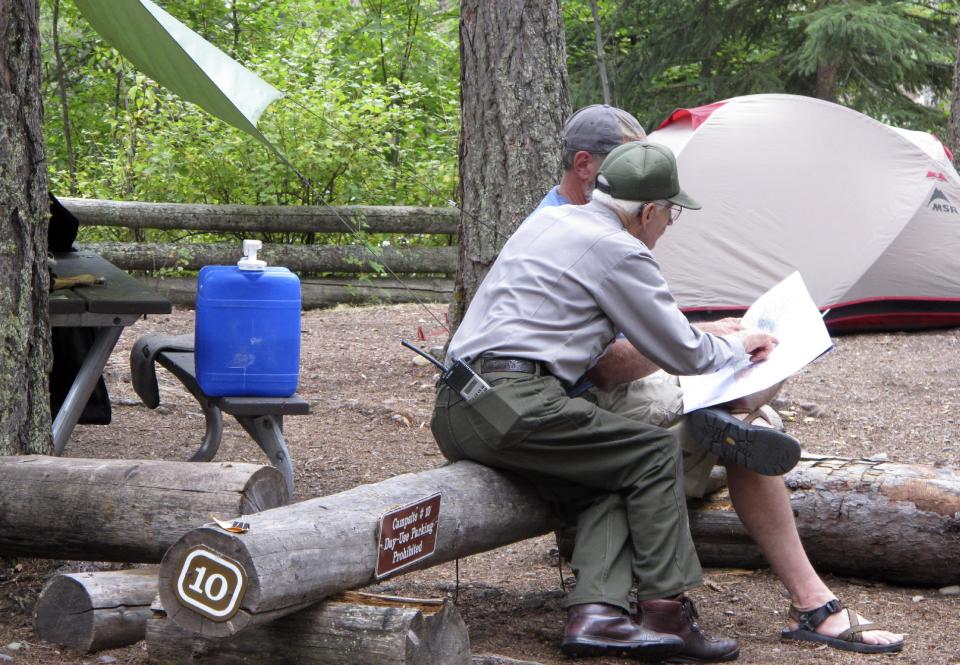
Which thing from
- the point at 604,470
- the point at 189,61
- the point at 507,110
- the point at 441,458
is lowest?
the point at 441,458

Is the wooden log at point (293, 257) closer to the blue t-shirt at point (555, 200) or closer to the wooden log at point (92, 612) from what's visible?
the blue t-shirt at point (555, 200)

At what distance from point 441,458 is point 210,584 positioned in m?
3.18

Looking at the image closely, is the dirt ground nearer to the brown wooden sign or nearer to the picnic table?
the brown wooden sign

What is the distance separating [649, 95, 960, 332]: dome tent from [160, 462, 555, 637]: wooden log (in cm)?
615

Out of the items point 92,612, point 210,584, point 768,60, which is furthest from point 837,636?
point 768,60

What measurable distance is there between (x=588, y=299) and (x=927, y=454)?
345 centimetres

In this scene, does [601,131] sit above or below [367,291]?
above

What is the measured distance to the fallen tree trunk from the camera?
2.51 meters

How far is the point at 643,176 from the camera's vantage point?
10.6 feet

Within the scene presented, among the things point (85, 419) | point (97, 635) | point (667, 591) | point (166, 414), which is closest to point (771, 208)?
point (166, 414)

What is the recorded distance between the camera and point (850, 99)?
47.8ft

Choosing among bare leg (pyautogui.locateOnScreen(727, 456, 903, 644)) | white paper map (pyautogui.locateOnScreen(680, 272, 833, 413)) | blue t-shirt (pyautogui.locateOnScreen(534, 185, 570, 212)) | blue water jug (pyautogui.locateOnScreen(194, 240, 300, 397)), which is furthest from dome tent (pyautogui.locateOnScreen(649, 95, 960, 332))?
bare leg (pyautogui.locateOnScreen(727, 456, 903, 644))

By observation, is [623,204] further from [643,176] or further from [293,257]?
[293,257]

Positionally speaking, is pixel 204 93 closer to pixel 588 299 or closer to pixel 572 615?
pixel 588 299
